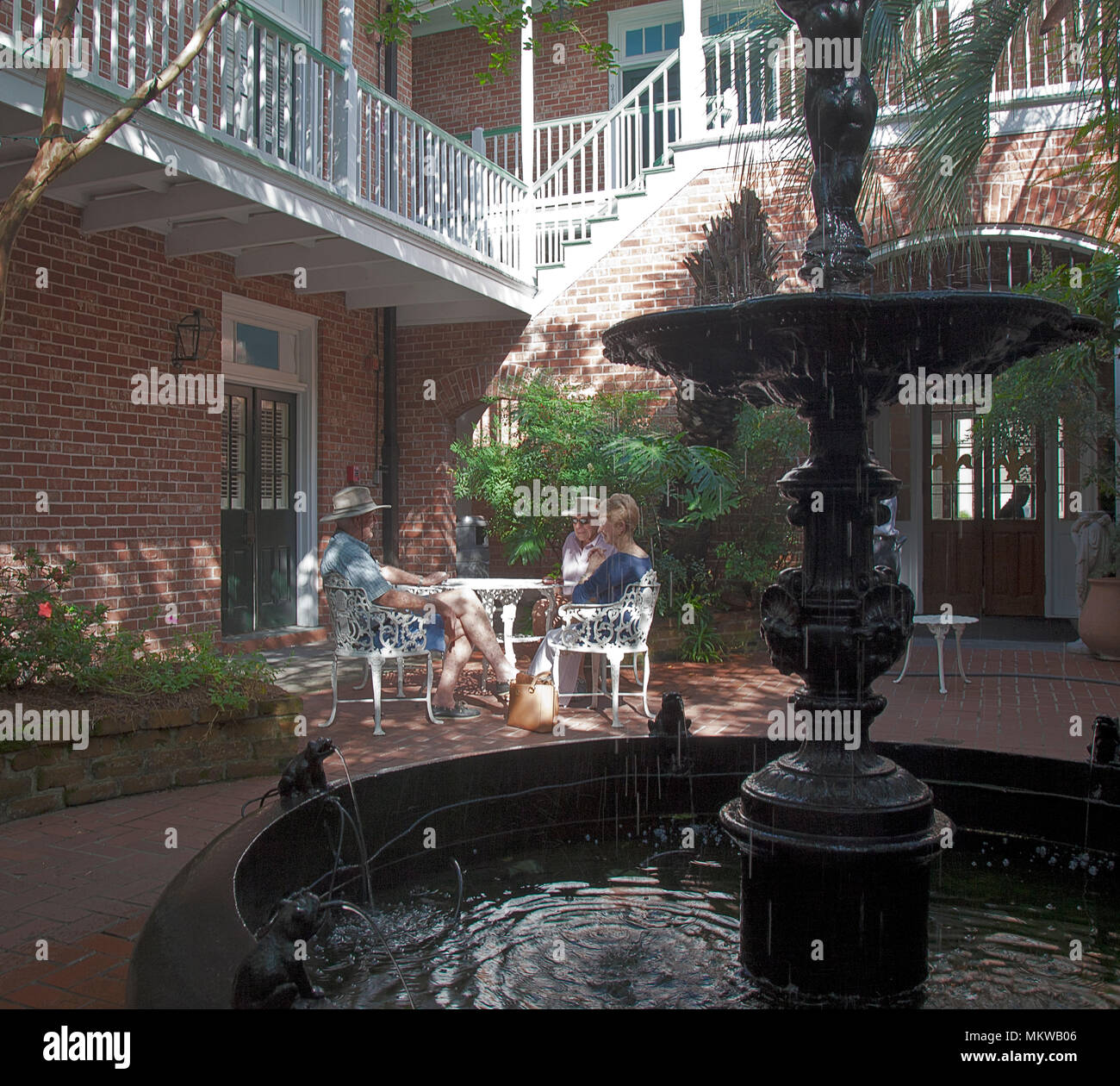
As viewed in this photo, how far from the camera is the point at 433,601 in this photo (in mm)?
6855

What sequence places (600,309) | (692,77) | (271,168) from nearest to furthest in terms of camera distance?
(271,168)
(692,77)
(600,309)

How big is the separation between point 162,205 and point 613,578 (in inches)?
174

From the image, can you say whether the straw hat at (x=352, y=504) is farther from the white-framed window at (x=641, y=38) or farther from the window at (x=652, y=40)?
the window at (x=652, y=40)

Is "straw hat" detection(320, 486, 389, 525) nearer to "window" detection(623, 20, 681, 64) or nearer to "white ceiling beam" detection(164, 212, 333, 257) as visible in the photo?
"white ceiling beam" detection(164, 212, 333, 257)

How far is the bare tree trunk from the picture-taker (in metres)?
4.13

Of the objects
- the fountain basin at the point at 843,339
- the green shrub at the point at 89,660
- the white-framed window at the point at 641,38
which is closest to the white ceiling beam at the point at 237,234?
the green shrub at the point at 89,660

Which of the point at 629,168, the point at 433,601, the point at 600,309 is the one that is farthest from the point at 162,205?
the point at 629,168

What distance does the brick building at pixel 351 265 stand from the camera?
7633 millimetres

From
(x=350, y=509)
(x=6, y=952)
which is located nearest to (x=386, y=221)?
(x=350, y=509)

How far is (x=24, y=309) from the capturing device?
7.54 meters

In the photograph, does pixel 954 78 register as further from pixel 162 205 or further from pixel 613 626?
pixel 162 205

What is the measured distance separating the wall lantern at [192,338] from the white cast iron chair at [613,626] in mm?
4584
